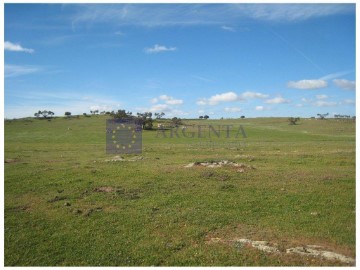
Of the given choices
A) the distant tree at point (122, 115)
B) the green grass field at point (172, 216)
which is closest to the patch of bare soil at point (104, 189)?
the green grass field at point (172, 216)

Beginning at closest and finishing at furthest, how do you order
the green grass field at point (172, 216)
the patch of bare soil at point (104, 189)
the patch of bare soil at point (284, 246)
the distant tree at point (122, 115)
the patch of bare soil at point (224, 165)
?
the patch of bare soil at point (284, 246), the green grass field at point (172, 216), the patch of bare soil at point (104, 189), the patch of bare soil at point (224, 165), the distant tree at point (122, 115)

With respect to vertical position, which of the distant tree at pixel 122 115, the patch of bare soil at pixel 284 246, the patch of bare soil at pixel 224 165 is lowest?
the patch of bare soil at pixel 284 246

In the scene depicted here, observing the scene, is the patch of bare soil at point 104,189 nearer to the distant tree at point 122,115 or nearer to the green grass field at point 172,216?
the green grass field at point 172,216

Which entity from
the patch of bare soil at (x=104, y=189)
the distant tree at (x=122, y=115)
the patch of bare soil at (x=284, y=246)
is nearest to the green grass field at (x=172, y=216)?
the patch of bare soil at (x=284, y=246)

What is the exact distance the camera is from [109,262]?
13.3 metres

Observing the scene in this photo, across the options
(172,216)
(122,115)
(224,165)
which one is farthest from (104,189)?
(122,115)

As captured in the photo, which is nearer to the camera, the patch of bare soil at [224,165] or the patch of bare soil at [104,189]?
the patch of bare soil at [104,189]

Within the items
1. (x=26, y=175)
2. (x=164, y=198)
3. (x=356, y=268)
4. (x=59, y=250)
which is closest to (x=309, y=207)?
(x=356, y=268)

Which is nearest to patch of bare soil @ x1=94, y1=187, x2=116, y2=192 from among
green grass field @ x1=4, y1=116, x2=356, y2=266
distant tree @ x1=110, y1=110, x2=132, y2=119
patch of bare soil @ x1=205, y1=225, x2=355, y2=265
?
green grass field @ x1=4, y1=116, x2=356, y2=266

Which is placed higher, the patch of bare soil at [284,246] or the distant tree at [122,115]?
the distant tree at [122,115]

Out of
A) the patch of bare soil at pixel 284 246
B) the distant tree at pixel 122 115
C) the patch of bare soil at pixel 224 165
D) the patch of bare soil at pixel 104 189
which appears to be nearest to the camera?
the patch of bare soil at pixel 284 246

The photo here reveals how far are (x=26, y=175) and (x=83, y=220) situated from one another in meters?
Answer: 13.9

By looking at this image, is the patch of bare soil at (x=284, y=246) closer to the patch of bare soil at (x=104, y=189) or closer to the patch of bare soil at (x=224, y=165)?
the patch of bare soil at (x=104, y=189)

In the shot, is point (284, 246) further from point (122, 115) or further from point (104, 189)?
point (122, 115)
